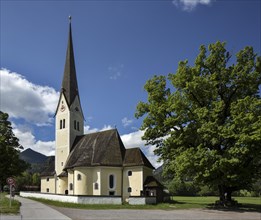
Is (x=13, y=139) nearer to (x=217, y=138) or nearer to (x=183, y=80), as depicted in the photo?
(x=183, y=80)

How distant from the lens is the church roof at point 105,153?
43.0 metres

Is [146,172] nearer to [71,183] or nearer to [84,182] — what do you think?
[84,182]

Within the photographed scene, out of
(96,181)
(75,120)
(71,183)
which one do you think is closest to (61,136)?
(75,120)

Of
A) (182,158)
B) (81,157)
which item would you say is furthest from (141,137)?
(81,157)

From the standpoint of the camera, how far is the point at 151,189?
40.0 m

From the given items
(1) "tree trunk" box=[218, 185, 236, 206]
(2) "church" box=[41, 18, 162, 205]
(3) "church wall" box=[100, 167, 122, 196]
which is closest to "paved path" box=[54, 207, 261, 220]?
(1) "tree trunk" box=[218, 185, 236, 206]

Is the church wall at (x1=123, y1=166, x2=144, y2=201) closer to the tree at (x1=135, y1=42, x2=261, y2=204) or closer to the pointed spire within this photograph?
the tree at (x1=135, y1=42, x2=261, y2=204)

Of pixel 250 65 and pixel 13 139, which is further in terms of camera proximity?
pixel 13 139

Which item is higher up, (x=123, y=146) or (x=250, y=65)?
(x=250, y=65)

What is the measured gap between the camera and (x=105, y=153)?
43875 mm

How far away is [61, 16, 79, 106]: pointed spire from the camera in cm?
5442

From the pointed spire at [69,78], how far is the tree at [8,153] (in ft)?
34.2

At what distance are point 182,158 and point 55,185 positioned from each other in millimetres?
30690

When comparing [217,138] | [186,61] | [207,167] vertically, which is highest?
[186,61]
